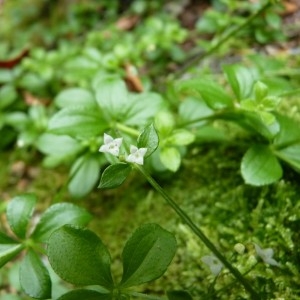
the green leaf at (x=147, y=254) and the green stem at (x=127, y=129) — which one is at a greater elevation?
the green leaf at (x=147, y=254)

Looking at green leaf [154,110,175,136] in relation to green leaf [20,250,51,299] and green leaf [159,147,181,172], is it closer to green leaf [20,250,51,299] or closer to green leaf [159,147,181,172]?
green leaf [159,147,181,172]

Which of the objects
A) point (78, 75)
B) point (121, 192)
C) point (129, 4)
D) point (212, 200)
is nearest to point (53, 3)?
point (129, 4)

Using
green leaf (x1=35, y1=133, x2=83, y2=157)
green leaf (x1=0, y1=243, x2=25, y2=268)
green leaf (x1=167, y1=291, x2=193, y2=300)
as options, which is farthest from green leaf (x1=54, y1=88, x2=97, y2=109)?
green leaf (x1=167, y1=291, x2=193, y2=300)

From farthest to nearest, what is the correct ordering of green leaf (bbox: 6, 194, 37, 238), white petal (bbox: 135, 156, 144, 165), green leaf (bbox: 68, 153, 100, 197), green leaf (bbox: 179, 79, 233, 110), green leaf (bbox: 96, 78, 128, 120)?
green leaf (bbox: 68, 153, 100, 197) → green leaf (bbox: 96, 78, 128, 120) → green leaf (bbox: 179, 79, 233, 110) → green leaf (bbox: 6, 194, 37, 238) → white petal (bbox: 135, 156, 144, 165)

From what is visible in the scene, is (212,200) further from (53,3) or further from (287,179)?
(53,3)

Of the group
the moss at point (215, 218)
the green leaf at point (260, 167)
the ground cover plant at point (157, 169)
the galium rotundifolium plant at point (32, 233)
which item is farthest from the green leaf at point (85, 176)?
the green leaf at point (260, 167)

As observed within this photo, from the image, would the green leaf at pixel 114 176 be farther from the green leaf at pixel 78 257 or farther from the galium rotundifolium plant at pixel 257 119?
the galium rotundifolium plant at pixel 257 119
